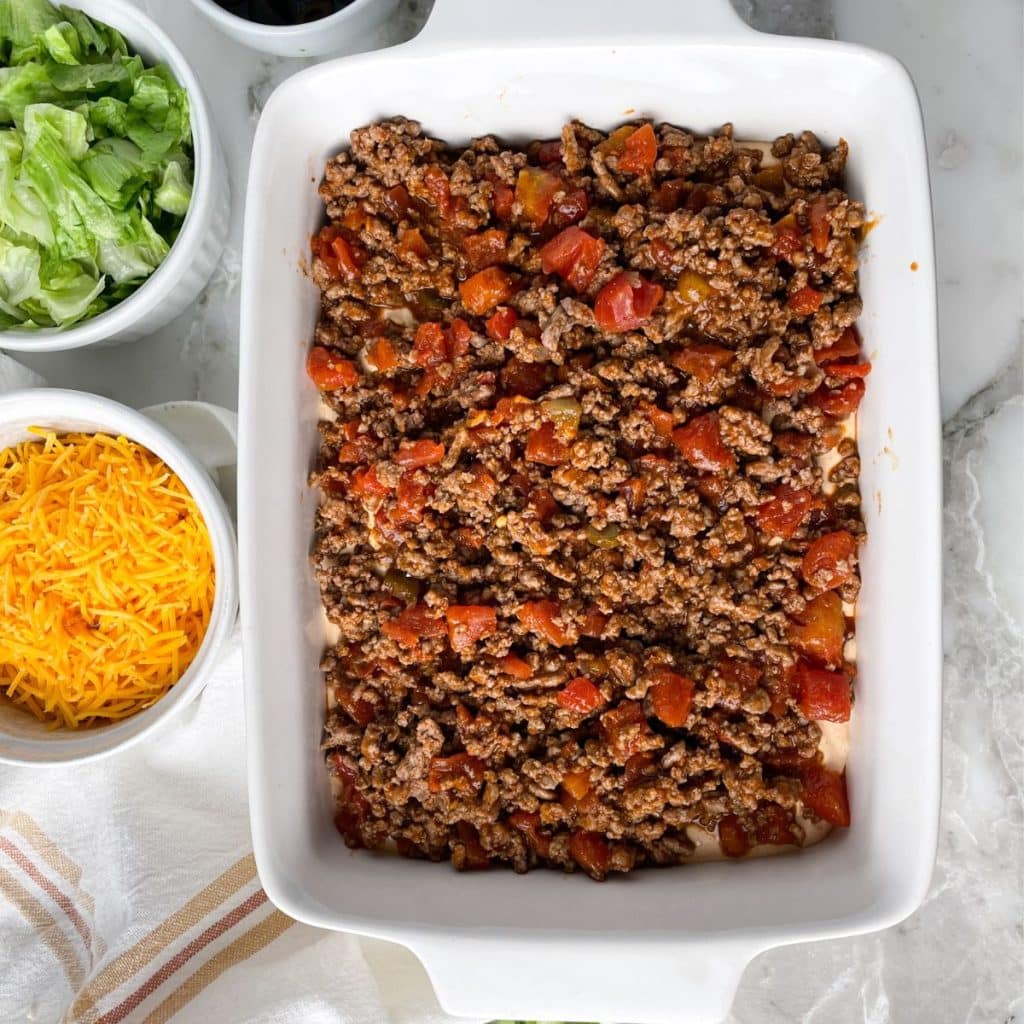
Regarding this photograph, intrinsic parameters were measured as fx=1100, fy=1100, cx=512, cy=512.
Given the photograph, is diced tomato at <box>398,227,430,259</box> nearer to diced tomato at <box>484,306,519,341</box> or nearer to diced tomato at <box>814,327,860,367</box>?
diced tomato at <box>484,306,519,341</box>

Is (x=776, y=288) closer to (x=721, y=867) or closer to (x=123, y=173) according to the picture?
(x=721, y=867)

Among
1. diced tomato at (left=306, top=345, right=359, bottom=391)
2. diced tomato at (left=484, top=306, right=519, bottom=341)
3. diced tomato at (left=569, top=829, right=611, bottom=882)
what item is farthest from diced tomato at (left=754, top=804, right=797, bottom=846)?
diced tomato at (left=306, top=345, right=359, bottom=391)

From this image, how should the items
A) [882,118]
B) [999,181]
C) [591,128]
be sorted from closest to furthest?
[882,118] < [591,128] < [999,181]

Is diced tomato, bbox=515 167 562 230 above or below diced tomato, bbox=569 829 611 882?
above

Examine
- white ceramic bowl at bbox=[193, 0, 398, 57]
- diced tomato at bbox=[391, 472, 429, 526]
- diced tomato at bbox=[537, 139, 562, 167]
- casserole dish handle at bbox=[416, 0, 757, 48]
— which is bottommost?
diced tomato at bbox=[391, 472, 429, 526]

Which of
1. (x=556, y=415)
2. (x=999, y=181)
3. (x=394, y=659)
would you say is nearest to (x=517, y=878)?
(x=394, y=659)

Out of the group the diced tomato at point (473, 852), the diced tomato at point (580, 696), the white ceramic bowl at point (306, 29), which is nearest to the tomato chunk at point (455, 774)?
the diced tomato at point (473, 852)
